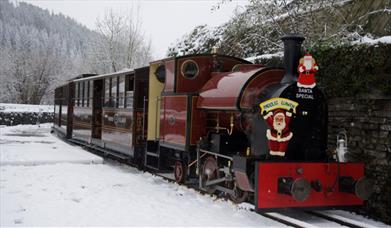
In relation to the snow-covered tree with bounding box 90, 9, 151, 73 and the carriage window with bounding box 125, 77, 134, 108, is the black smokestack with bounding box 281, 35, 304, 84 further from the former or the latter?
the snow-covered tree with bounding box 90, 9, 151, 73

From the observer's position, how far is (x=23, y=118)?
3731 cm

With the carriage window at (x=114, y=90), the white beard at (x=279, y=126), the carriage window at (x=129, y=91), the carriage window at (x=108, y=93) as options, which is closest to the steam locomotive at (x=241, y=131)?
the white beard at (x=279, y=126)

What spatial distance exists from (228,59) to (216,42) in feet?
29.4

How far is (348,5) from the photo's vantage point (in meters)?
13.2

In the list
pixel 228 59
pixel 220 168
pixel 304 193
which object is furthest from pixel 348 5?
pixel 304 193

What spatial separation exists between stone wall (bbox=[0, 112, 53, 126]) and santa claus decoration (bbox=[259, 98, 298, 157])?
33133mm

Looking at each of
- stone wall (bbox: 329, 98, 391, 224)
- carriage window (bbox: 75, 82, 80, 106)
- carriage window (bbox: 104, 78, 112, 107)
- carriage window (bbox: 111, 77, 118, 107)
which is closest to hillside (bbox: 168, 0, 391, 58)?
stone wall (bbox: 329, 98, 391, 224)

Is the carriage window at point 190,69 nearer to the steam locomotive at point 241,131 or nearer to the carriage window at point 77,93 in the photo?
the steam locomotive at point 241,131

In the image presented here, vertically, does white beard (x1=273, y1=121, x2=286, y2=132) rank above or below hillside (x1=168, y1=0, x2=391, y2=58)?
below

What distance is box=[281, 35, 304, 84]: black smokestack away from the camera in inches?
265

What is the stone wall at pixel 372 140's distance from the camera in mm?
6855

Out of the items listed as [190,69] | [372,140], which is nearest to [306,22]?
[190,69]

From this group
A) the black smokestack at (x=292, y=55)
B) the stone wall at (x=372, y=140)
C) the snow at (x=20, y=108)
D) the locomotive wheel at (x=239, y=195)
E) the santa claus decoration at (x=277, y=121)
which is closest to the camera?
the santa claus decoration at (x=277, y=121)

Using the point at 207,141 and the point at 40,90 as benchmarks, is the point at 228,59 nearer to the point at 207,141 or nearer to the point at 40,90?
the point at 207,141
